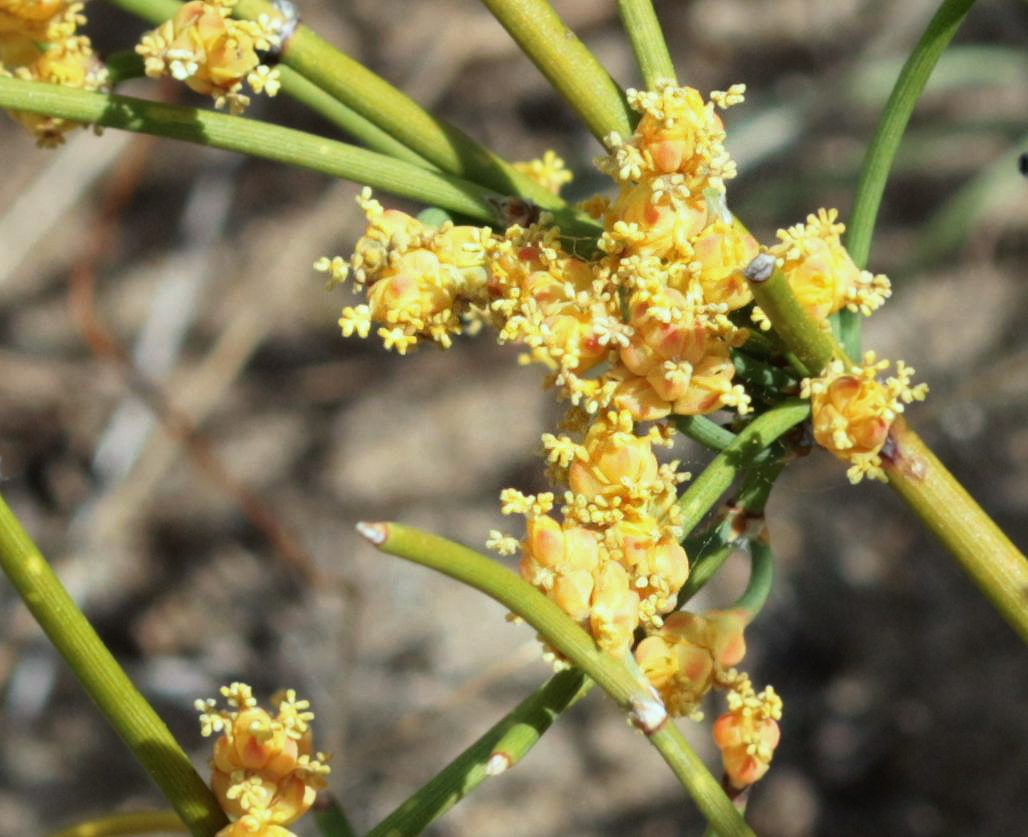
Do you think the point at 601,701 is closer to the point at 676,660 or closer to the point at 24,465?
the point at 24,465

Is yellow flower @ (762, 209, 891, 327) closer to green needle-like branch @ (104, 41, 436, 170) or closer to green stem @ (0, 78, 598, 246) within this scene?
green stem @ (0, 78, 598, 246)

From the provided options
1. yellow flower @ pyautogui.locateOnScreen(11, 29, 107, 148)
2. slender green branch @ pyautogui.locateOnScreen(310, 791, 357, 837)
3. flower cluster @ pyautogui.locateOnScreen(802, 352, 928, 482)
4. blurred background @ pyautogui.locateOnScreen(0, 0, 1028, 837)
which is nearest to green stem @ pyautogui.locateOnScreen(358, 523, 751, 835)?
flower cluster @ pyautogui.locateOnScreen(802, 352, 928, 482)

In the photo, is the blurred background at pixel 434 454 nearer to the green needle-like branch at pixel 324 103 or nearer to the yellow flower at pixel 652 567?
the green needle-like branch at pixel 324 103

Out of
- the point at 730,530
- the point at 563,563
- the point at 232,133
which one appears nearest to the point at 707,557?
the point at 730,530

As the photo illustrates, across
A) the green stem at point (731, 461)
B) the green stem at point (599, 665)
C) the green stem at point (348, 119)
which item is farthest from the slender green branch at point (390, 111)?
the green stem at point (599, 665)

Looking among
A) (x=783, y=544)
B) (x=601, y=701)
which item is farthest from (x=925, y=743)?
(x=601, y=701)

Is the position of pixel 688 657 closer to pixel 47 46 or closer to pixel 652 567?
pixel 652 567

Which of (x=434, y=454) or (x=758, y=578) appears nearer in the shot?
(x=758, y=578)
